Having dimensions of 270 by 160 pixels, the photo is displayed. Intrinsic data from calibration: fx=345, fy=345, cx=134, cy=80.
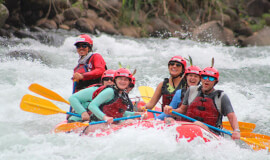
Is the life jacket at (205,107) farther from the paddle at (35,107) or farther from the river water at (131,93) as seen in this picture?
the paddle at (35,107)

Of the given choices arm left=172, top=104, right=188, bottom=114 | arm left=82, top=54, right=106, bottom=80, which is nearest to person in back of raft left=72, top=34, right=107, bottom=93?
arm left=82, top=54, right=106, bottom=80

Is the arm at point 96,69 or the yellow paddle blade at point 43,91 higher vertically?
the arm at point 96,69

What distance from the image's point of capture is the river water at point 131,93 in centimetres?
404

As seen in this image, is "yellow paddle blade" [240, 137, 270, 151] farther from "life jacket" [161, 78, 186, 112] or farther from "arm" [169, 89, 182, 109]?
"life jacket" [161, 78, 186, 112]

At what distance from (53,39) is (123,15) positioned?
13.8 ft

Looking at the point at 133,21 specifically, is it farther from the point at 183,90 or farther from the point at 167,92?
the point at 183,90

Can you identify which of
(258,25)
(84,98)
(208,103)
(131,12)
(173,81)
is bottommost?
(208,103)

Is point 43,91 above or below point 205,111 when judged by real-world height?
above

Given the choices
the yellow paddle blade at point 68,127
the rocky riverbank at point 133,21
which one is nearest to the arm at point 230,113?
the yellow paddle blade at point 68,127

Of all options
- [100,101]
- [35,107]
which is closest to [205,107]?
[100,101]

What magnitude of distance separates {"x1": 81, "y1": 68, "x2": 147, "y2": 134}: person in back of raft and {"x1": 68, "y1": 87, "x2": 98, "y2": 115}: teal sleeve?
93mm

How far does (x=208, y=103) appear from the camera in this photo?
4.17 meters

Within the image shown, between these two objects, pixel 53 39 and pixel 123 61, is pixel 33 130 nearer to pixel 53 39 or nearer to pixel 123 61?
pixel 123 61

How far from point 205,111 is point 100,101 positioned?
1.30 meters
